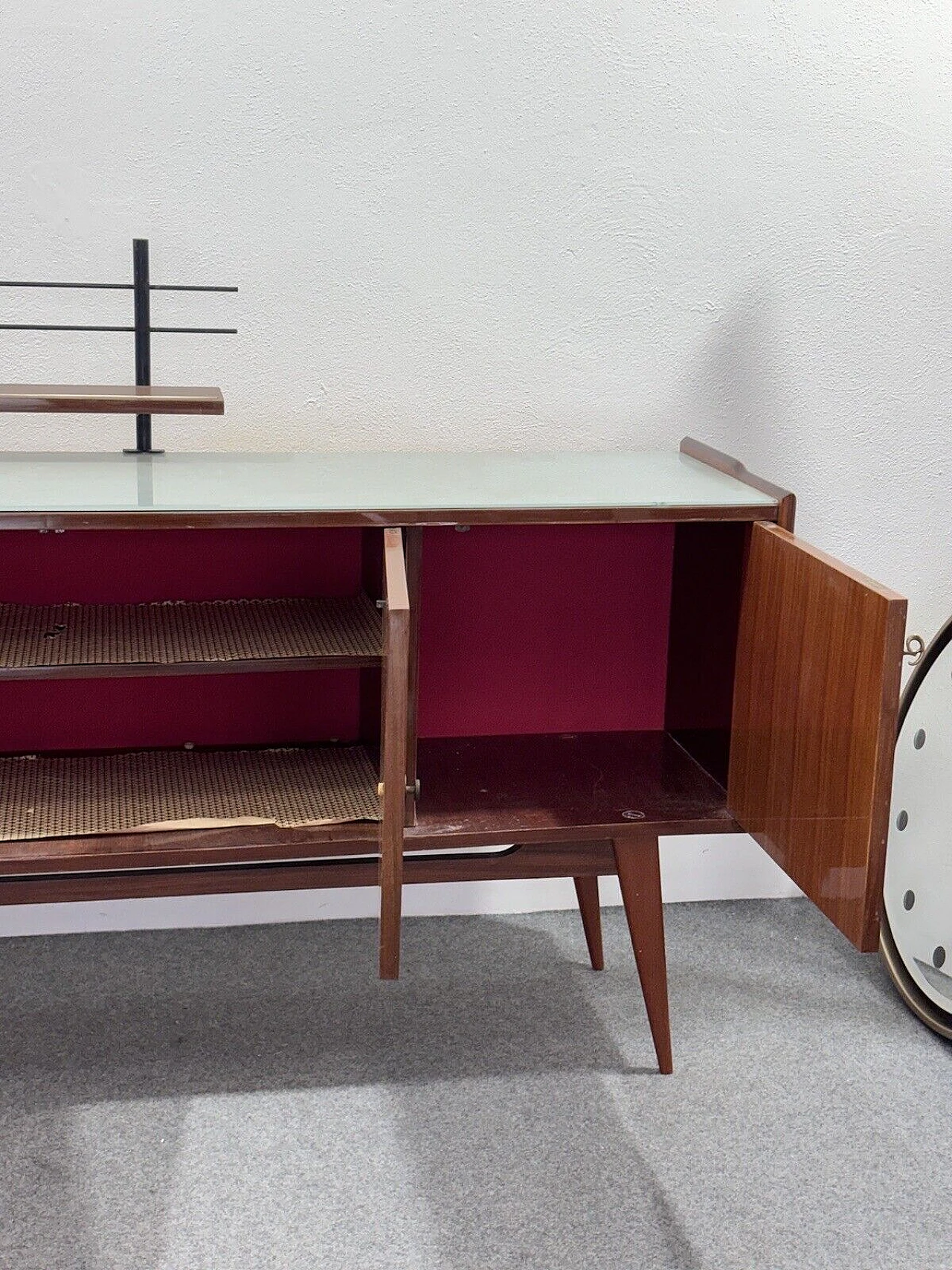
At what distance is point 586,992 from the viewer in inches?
75.7

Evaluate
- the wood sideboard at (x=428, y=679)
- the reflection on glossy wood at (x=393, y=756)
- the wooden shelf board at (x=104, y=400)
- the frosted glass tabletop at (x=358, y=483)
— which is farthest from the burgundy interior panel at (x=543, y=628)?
the reflection on glossy wood at (x=393, y=756)

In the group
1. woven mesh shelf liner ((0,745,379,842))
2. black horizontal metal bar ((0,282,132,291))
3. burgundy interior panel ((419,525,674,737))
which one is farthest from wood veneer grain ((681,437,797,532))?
black horizontal metal bar ((0,282,132,291))

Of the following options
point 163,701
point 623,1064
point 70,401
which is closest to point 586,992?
point 623,1064

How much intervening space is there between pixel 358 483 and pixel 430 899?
0.82 m

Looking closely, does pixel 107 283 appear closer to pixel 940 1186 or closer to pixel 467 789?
pixel 467 789

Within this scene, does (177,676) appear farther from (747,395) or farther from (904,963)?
(904,963)

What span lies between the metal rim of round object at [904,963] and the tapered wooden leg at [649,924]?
34 centimetres

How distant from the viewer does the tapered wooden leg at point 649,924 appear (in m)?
1.66

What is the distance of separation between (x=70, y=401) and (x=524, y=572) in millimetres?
628

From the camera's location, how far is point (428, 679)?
72.1 inches

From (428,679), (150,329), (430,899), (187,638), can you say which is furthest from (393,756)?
(430,899)

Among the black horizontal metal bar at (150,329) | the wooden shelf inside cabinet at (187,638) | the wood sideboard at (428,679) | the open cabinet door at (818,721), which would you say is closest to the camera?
the open cabinet door at (818,721)

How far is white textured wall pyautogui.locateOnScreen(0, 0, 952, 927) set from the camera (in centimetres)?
175

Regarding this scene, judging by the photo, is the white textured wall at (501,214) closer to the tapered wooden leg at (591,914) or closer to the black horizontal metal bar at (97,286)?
the black horizontal metal bar at (97,286)
